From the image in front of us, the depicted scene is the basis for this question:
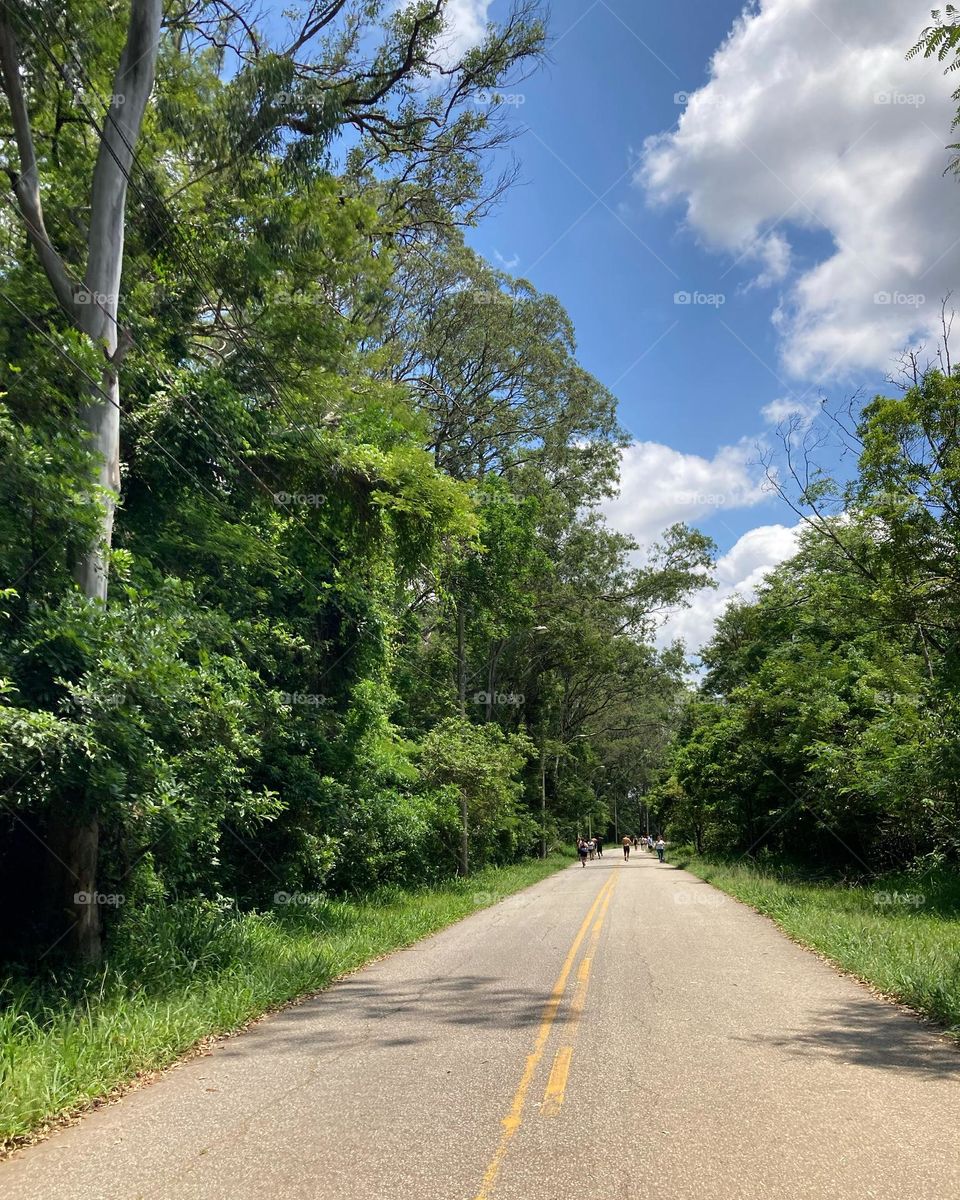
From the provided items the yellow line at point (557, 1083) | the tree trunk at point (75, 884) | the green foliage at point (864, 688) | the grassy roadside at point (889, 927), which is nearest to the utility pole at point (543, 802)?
the green foliage at point (864, 688)

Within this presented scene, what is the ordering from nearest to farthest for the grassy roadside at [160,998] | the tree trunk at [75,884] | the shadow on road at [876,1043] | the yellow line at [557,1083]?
the yellow line at [557,1083]
the grassy roadside at [160,998]
the shadow on road at [876,1043]
the tree trunk at [75,884]

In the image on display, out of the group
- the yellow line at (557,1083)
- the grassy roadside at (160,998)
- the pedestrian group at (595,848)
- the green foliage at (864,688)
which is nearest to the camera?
the yellow line at (557,1083)

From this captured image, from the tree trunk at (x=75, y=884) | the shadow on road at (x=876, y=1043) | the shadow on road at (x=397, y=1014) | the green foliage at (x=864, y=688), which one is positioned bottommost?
the shadow on road at (x=397, y=1014)

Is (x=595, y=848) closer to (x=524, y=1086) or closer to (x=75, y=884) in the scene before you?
(x=75, y=884)

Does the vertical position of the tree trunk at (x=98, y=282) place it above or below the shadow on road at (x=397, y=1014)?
above

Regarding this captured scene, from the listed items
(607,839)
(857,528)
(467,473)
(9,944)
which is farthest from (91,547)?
(607,839)

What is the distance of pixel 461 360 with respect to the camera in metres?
25.0

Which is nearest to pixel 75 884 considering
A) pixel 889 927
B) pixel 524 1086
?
pixel 524 1086

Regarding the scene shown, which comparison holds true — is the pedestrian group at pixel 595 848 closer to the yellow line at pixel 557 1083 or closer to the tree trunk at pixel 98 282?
the tree trunk at pixel 98 282

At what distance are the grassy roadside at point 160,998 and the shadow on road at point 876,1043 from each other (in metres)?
4.71

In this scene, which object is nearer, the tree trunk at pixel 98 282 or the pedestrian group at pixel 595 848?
the tree trunk at pixel 98 282

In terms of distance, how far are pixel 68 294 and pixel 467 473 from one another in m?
19.8

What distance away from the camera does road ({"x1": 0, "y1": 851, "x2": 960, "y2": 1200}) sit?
4.04 meters

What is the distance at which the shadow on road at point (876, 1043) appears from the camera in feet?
19.5
